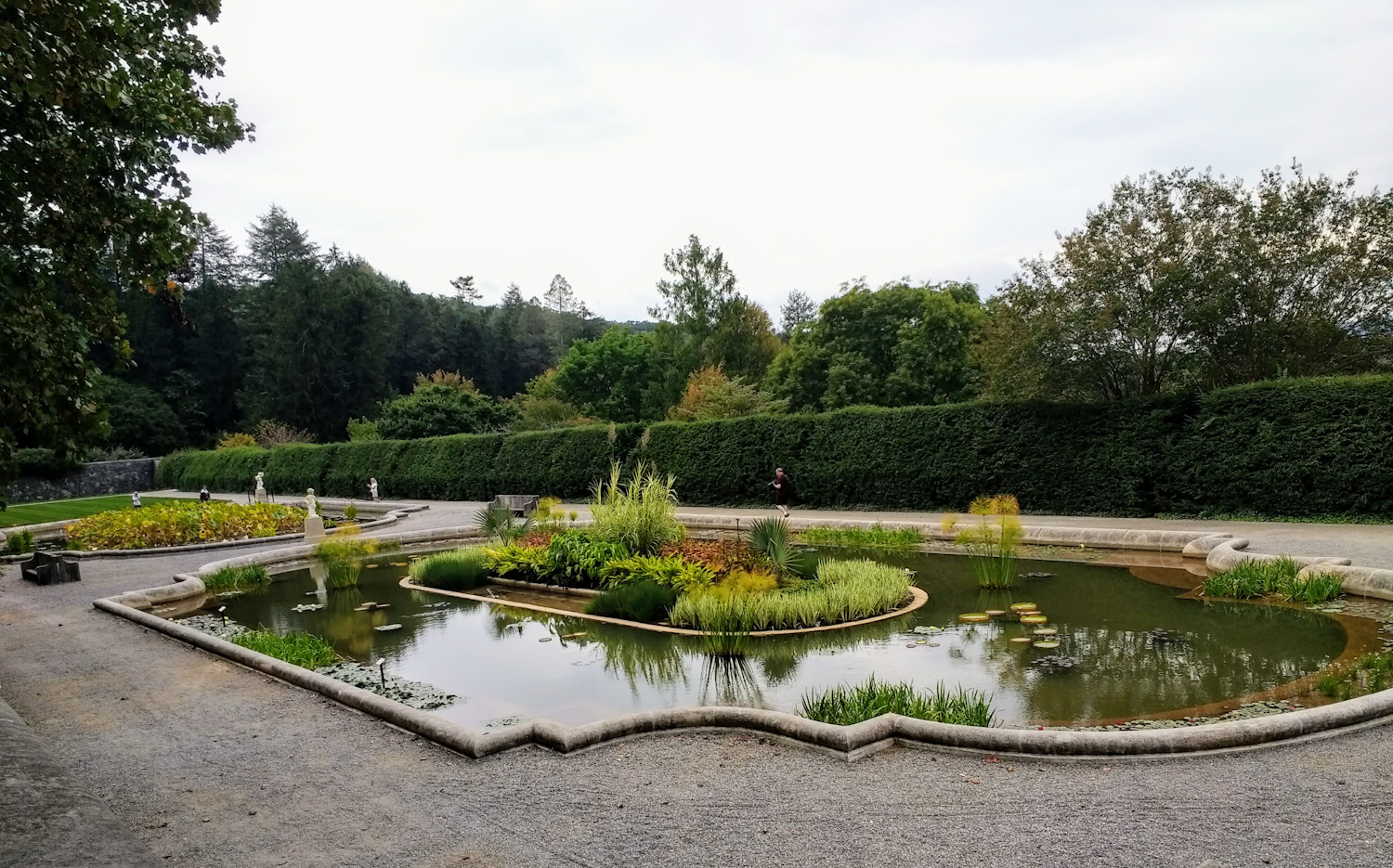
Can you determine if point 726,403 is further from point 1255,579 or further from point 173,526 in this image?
point 1255,579

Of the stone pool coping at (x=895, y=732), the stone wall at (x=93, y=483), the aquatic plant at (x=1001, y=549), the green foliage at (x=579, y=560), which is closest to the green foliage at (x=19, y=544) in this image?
the green foliage at (x=579, y=560)

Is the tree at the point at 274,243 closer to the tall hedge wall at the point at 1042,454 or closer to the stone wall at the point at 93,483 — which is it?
the stone wall at the point at 93,483

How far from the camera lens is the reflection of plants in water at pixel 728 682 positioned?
6.16 m

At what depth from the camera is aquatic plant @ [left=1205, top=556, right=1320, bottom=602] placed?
8508 mm

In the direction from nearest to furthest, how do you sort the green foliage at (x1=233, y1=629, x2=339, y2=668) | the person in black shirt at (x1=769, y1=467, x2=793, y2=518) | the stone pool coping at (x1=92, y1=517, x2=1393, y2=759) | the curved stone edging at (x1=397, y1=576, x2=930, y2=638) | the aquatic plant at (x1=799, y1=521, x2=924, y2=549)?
the stone pool coping at (x1=92, y1=517, x2=1393, y2=759), the green foliage at (x1=233, y1=629, x2=339, y2=668), the curved stone edging at (x1=397, y1=576, x2=930, y2=638), the aquatic plant at (x1=799, y1=521, x2=924, y2=549), the person in black shirt at (x1=769, y1=467, x2=793, y2=518)

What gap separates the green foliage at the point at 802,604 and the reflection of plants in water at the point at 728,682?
26.4 inches

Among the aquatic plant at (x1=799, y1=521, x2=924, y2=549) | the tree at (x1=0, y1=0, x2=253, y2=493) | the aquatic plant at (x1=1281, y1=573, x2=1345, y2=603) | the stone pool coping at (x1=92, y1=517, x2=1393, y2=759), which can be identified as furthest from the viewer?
the aquatic plant at (x1=799, y1=521, x2=924, y2=549)

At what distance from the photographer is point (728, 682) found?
21.9ft

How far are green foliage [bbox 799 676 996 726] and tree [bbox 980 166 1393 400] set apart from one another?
12.0 meters

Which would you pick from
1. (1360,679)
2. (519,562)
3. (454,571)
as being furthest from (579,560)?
(1360,679)

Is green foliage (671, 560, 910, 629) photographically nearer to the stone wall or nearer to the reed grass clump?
the reed grass clump

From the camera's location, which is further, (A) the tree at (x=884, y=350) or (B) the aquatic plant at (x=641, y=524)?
(A) the tree at (x=884, y=350)

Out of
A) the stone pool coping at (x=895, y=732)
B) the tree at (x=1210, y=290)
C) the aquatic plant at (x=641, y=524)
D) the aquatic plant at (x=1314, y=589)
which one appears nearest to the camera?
the stone pool coping at (x=895, y=732)

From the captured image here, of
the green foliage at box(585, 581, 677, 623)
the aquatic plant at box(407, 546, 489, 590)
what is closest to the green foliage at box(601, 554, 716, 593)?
the green foliage at box(585, 581, 677, 623)
